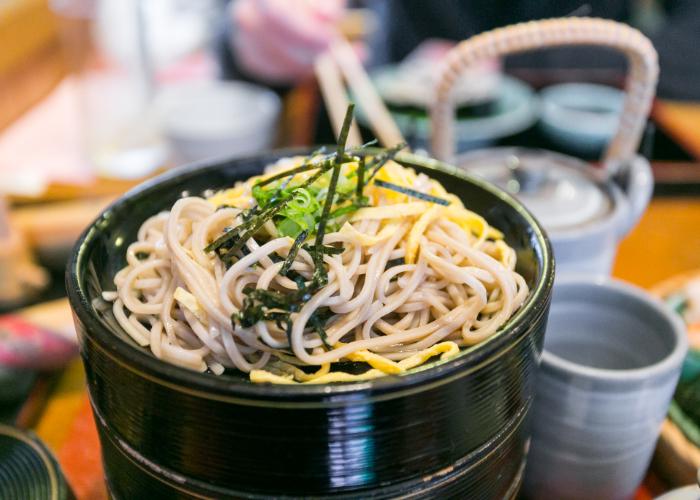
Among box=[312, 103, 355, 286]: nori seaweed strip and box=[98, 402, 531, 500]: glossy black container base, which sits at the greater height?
box=[312, 103, 355, 286]: nori seaweed strip

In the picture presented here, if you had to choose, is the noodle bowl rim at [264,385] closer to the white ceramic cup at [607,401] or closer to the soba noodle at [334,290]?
the soba noodle at [334,290]

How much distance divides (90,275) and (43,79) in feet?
9.69

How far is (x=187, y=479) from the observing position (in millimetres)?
818

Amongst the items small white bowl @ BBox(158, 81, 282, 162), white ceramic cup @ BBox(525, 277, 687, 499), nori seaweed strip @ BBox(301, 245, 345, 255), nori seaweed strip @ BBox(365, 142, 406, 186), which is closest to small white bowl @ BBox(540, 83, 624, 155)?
small white bowl @ BBox(158, 81, 282, 162)

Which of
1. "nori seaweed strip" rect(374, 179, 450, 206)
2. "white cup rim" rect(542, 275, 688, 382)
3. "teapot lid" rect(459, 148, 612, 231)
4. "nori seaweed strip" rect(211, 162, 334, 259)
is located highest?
"nori seaweed strip" rect(211, 162, 334, 259)

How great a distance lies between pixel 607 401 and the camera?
1095 mm

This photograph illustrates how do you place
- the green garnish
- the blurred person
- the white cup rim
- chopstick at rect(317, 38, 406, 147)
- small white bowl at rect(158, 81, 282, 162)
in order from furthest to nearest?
the blurred person
small white bowl at rect(158, 81, 282, 162)
chopstick at rect(317, 38, 406, 147)
the white cup rim
the green garnish

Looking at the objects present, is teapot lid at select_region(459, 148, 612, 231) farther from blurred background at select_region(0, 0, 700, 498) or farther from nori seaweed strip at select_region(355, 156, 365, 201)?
nori seaweed strip at select_region(355, 156, 365, 201)

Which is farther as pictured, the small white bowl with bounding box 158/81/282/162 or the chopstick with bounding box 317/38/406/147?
the small white bowl with bounding box 158/81/282/162

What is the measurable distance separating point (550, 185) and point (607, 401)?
680mm

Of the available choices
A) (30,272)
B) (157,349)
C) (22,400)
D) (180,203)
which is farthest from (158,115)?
(157,349)

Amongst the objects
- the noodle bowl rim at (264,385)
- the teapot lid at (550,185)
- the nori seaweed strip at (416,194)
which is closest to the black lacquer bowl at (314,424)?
the noodle bowl rim at (264,385)

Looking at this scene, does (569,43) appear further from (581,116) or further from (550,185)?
(581,116)

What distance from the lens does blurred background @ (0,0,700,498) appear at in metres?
1.99
